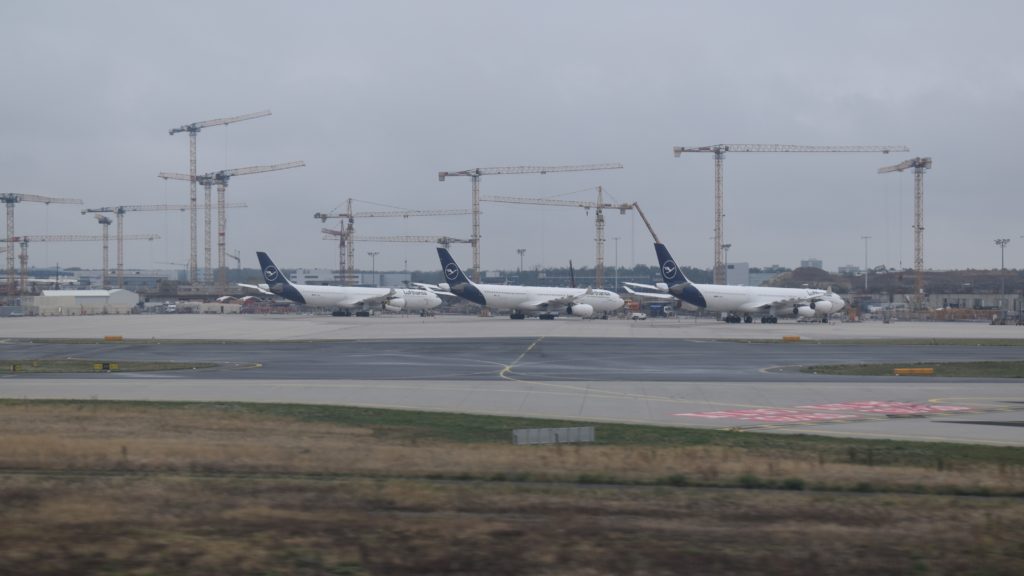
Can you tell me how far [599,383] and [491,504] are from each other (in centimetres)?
2086

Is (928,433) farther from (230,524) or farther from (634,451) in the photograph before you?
(230,524)


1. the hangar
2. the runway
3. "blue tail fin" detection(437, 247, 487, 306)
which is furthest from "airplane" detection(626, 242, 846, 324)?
the hangar

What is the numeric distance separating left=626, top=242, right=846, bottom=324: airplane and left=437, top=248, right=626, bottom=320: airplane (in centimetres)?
1038

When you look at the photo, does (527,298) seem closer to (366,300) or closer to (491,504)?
(366,300)

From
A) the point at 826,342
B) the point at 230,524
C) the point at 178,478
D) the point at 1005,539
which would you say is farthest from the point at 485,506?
the point at 826,342

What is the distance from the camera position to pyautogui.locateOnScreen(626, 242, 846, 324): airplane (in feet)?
322

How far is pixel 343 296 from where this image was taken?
397ft

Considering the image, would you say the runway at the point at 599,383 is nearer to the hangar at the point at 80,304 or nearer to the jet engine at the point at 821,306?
the jet engine at the point at 821,306

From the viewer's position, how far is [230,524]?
39.0ft

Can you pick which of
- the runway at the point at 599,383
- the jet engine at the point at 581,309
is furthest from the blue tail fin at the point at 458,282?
the runway at the point at 599,383

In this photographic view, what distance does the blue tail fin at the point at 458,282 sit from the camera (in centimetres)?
10581

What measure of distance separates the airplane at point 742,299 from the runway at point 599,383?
36.0 m

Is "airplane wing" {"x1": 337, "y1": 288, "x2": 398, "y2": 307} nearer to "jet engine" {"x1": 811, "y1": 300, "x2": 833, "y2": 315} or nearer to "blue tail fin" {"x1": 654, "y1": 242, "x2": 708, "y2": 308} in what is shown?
"blue tail fin" {"x1": 654, "y1": 242, "x2": 708, "y2": 308}

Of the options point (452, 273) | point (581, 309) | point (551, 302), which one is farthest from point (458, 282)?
point (581, 309)
